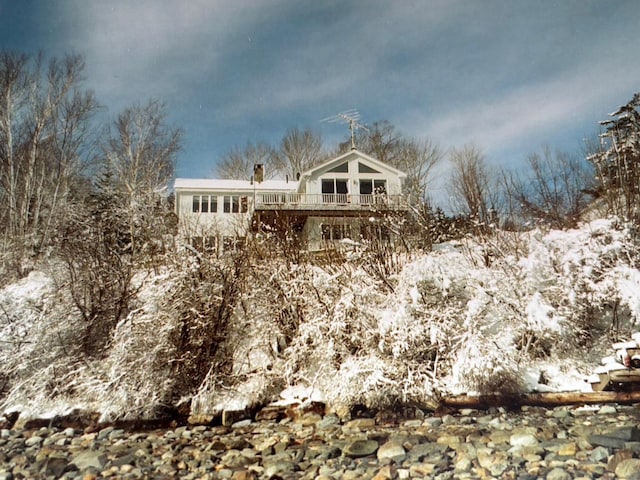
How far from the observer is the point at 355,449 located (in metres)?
5.61

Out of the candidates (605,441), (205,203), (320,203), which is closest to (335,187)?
(320,203)

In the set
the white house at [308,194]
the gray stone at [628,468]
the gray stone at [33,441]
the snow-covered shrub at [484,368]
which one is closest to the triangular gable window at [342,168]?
the white house at [308,194]

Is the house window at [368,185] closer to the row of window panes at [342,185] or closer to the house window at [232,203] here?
the row of window panes at [342,185]

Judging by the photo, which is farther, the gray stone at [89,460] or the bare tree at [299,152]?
the bare tree at [299,152]

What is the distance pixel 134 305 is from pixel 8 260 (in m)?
5.83

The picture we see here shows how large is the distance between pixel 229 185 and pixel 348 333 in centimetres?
1681

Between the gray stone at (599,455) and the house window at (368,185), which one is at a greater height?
the house window at (368,185)

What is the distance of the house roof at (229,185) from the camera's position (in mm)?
22500

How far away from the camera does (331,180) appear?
842 inches

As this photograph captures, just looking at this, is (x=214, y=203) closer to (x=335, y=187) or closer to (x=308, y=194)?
(x=308, y=194)

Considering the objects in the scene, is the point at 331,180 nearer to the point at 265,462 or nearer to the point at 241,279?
the point at 241,279

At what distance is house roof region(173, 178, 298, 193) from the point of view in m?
22.5

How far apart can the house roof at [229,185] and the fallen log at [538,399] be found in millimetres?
17077

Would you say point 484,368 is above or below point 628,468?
above
